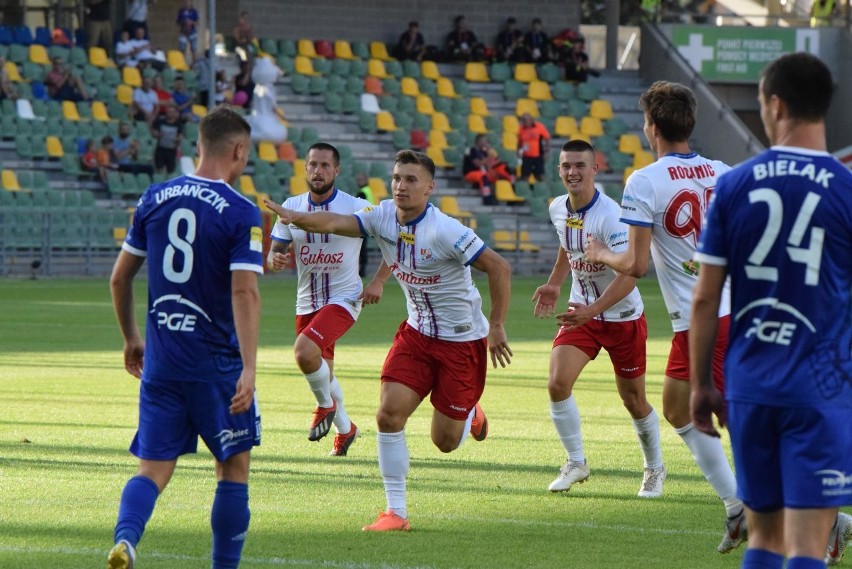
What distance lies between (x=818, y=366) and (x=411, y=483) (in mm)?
4499

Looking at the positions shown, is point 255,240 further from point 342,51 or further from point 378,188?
point 342,51

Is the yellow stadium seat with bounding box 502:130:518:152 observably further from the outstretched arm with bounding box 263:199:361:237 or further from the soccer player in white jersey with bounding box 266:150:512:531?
the outstretched arm with bounding box 263:199:361:237

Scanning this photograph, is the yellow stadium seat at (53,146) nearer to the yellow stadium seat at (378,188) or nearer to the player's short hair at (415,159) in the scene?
the yellow stadium seat at (378,188)

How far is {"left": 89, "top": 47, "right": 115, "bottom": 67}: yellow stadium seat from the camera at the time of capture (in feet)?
108

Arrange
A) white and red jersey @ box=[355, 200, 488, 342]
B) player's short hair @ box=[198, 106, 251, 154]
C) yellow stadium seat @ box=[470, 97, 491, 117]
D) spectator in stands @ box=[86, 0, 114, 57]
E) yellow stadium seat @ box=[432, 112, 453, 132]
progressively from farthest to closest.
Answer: yellow stadium seat @ box=[470, 97, 491, 117] → yellow stadium seat @ box=[432, 112, 453, 132] → spectator in stands @ box=[86, 0, 114, 57] → white and red jersey @ box=[355, 200, 488, 342] → player's short hair @ box=[198, 106, 251, 154]

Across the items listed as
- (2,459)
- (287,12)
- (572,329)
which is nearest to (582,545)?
(572,329)

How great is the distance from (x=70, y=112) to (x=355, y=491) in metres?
23.9

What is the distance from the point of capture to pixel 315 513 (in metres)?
7.78

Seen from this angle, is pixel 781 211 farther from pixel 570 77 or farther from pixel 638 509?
pixel 570 77

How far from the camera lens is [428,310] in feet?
27.4

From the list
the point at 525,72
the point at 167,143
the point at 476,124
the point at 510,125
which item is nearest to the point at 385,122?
the point at 476,124

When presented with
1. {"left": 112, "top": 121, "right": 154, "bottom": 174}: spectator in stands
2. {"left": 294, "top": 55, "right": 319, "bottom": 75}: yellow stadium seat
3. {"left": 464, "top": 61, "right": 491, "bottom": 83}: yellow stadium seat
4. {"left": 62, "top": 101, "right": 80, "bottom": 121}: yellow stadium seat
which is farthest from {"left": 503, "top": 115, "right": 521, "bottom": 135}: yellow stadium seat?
{"left": 62, "top": 101, "right": 80, "bottom": 121}: yellow stadium seat

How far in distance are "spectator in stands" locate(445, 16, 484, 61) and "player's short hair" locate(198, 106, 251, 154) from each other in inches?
1294

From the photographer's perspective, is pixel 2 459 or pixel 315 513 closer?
pixel 315 513
